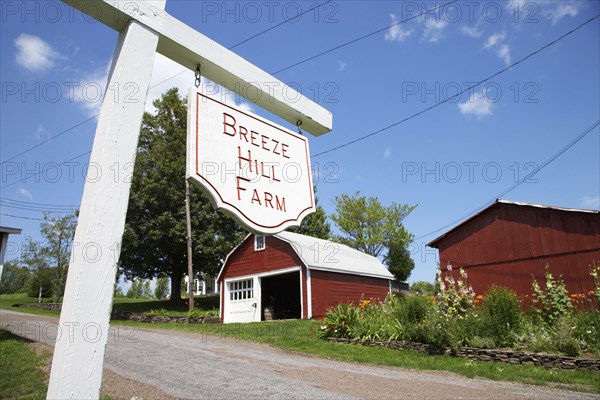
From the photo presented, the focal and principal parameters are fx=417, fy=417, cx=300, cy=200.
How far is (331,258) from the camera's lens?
70.5ft

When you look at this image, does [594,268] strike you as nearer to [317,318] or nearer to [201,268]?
[317,318]

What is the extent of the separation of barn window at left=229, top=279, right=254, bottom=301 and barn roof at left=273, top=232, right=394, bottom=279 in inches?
121

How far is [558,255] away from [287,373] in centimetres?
1048

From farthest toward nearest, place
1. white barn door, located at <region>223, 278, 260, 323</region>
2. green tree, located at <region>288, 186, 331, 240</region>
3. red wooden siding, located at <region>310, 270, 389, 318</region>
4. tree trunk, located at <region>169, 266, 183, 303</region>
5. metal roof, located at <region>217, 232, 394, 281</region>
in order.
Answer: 1. green tree, located at <region>288, 186, 331, 240</region>
2. tree trunk, located at <region>169, 266, 183, 303</region>
3. white barn door, located at <region>223, 278, 260, 323</region>
4. metal roof, located at <region>217, 232, 394, 281</region>
5. red wooden siding, located at <region>310, 270, 389, 318</region>

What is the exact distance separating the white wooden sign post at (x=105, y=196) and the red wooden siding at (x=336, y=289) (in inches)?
669

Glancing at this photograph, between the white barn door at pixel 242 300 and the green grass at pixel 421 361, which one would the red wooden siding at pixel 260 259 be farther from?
the green grass at pixel 421 361

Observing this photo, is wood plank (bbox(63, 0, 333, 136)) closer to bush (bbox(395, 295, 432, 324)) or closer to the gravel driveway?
the gravel driveway

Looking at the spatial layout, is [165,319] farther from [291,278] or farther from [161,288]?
[161,288]

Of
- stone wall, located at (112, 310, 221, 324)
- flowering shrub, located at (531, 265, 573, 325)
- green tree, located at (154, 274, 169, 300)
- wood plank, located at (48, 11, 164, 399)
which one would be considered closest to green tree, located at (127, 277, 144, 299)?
green tree, located at (154, 274, 169, 300)

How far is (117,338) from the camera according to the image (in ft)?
40.1

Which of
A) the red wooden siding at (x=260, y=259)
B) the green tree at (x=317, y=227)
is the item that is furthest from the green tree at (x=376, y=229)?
the red wooden siding at (x=260, y=259)

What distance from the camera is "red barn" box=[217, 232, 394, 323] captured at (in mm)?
19578

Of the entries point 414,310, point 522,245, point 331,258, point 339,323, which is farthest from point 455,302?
point 331,258

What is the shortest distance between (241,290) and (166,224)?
26.4ft
